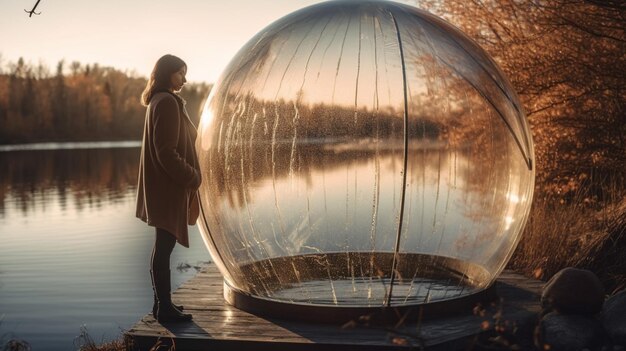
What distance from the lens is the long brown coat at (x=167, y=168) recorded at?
4.84m

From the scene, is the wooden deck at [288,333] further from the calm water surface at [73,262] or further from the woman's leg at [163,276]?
the calm water surface at [73,262]

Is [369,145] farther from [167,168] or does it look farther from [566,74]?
[566,74]

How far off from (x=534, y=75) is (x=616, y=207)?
2199 millimetres

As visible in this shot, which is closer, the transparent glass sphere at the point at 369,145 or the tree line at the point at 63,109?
the transparent glass sphere at the point at 369,145

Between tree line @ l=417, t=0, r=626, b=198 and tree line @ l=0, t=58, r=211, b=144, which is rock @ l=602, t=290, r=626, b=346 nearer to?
tree line @ l=417, t=0, r=626, b=198

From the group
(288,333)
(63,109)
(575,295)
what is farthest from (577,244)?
(63,109)

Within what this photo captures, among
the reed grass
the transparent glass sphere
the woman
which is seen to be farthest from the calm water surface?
the reed grass

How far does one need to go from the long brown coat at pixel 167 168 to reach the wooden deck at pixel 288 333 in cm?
63

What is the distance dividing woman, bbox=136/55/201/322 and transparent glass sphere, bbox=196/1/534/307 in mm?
565

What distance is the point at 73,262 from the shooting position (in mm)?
14141

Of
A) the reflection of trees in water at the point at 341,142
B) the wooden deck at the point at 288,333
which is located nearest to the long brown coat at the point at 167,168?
the reflection of trees in water at the point at 341,142

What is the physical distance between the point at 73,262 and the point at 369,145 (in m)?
10.0

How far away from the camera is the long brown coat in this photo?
4.84 metres

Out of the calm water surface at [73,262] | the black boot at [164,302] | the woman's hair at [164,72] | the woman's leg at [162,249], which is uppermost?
the woman's hair at [164,72]
